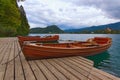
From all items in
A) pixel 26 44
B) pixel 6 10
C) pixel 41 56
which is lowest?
pixel 41 56

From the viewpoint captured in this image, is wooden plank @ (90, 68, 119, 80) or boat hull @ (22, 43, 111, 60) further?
boat hull @ (22, 43, 111, 60)

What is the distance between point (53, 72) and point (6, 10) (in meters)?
25.7

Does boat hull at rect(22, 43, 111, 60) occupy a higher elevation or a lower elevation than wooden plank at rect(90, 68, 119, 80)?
higher

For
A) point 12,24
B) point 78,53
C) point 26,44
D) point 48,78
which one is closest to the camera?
point 48,78

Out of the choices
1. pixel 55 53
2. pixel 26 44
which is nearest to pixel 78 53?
pixel 55 53

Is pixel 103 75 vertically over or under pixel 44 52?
under

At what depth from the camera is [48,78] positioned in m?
5.18

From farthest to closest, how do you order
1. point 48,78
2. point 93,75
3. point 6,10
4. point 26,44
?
point 6,10 → point 26,44 → point 93,75 → point 48,78

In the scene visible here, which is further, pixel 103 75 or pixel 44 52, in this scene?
pixel 44 52

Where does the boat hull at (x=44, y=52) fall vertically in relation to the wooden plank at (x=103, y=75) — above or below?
above

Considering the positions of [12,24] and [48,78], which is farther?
[12,24]

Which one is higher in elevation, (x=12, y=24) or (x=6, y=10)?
(x=6, y=10)

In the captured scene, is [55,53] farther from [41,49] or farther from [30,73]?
[30,73]

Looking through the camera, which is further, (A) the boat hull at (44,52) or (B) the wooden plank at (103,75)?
(A) the boat hull at (44,52)
